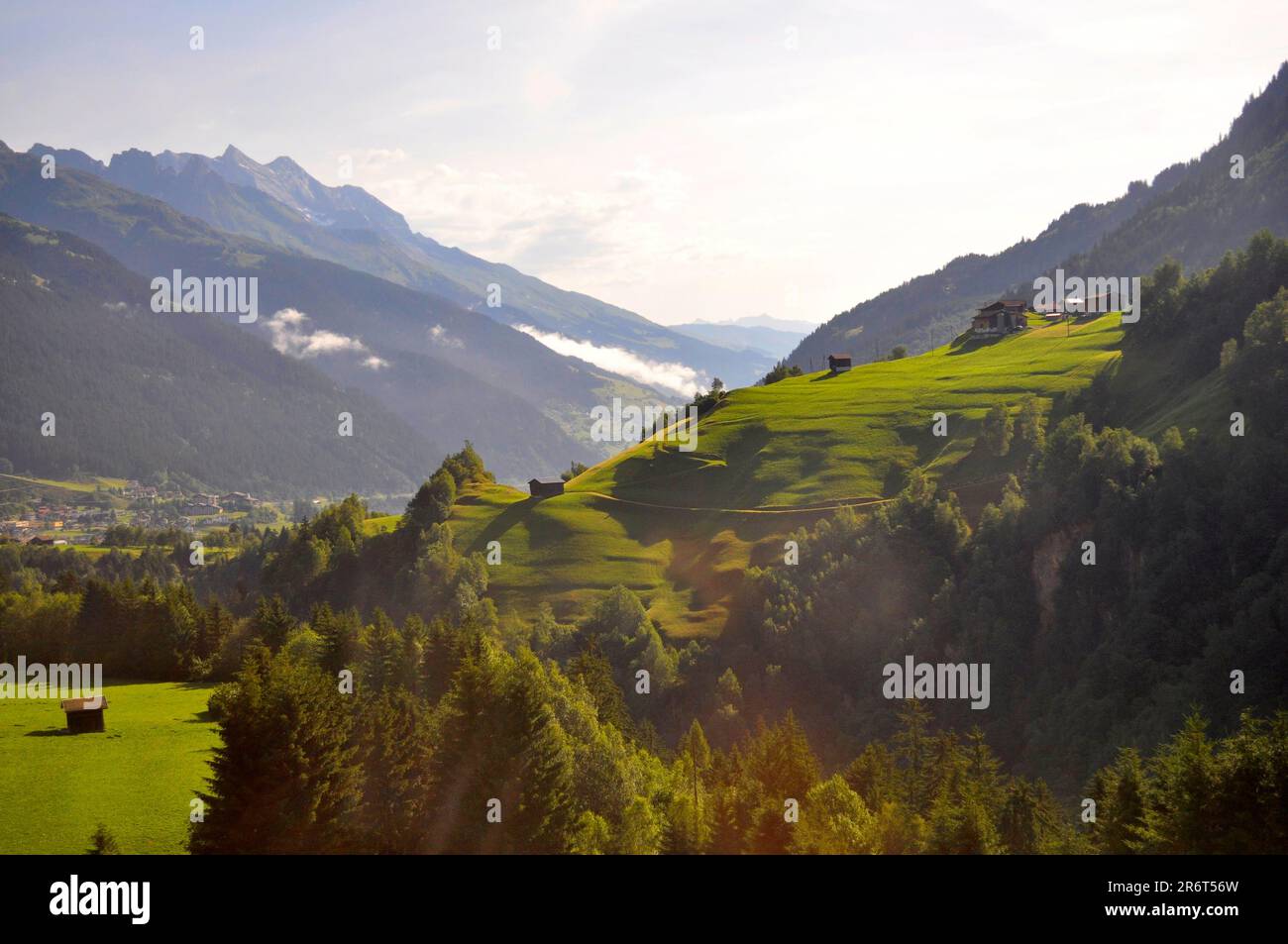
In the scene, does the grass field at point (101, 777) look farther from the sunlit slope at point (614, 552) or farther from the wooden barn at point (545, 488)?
the wooden barn at point (545, 488)

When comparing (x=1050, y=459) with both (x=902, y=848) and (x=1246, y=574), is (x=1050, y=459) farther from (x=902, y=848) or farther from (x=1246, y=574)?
(x=902, y=848)

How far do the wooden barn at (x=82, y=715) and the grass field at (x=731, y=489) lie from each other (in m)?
70.7

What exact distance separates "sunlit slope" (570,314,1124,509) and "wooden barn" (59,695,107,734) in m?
109

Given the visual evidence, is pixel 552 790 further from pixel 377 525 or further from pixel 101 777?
pixel 377 525

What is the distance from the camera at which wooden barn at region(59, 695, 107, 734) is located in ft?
223

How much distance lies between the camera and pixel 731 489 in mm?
170875

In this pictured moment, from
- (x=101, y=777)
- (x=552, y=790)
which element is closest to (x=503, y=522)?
(x=101, y=777)

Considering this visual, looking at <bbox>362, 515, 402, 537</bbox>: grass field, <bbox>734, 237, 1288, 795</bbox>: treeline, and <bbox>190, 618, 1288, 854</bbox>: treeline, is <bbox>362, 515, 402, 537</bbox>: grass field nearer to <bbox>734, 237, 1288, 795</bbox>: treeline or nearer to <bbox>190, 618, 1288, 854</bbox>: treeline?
<bbox>734, 237, 1288, 795</bbox>: treeline

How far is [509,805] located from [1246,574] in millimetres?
82146

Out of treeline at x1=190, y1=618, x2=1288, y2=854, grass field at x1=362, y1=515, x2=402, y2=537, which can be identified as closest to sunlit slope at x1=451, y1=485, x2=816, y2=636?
grass field at x1=362, y1=515, x2=402, y2=537

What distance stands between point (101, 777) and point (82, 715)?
12.9 meters
